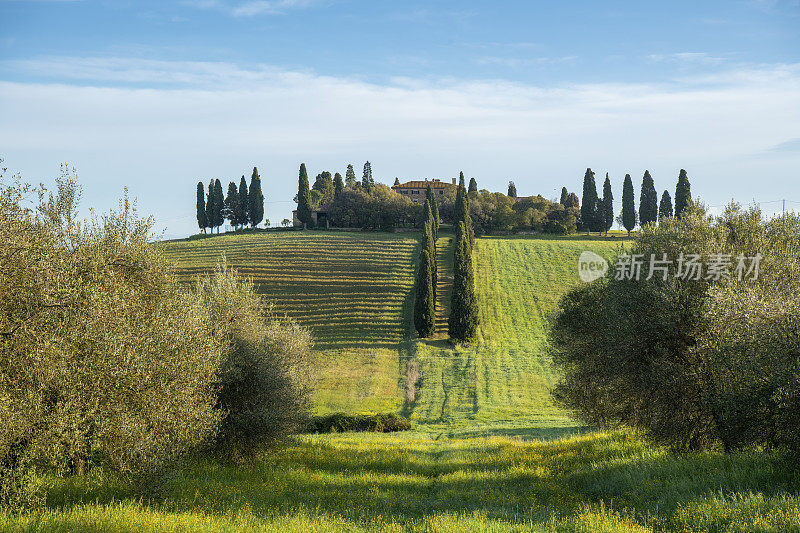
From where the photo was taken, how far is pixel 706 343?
1839 cm

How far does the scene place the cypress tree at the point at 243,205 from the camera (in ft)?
400

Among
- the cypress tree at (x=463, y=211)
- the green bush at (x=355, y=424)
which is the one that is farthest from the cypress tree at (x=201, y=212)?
the green bush at (x=355, y=424)

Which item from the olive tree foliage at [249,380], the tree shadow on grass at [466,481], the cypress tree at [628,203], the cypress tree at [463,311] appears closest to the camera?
the tree shadow on grass at [466,481]

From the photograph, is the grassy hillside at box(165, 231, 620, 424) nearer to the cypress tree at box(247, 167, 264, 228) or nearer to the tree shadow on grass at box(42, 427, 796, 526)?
the cypress tree at box(247, 167, 264, 228)

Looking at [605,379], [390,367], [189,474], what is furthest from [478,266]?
→ [189,474]

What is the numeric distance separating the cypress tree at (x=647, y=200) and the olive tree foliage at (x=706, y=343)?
3648 inches

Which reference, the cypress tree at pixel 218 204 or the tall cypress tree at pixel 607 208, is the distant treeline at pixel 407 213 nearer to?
the tall cypress tree at pixel 607 208

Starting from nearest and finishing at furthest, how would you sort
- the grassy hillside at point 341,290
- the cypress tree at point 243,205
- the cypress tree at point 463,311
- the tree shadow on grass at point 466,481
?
the tree shadow on grass at point 466,481, the grassy hillside at point 341,290, the cypress tree at point 463,311, the cypress tree at point 243,205

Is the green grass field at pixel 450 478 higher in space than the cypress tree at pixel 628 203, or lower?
lower

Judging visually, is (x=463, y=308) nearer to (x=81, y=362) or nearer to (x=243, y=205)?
(x=81, y=362)

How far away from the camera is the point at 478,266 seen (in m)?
85.9

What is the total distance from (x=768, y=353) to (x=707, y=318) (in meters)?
2.74

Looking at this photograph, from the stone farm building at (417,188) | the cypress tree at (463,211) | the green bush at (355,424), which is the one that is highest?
the stone farm building at (417,188)

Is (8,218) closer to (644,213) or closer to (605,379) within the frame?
(605,379)
